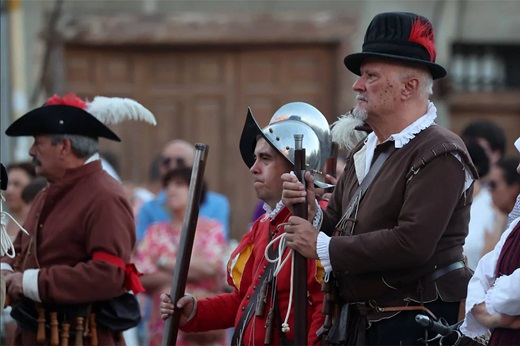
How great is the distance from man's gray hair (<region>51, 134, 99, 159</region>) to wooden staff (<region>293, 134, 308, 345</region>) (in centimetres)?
185

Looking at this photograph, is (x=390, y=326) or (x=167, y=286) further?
(x=167, y=286)

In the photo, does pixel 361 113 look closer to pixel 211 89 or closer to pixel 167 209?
pixel 167 209

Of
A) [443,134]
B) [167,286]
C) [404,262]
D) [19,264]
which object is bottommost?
[167,286]

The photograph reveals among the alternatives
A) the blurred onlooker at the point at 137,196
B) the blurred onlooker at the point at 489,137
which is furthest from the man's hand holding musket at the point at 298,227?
the blurred onlooker at the point at 137,196

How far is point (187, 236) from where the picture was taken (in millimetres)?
5527

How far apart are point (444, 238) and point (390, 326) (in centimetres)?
43

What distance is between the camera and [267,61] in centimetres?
1264

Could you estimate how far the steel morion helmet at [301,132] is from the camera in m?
5.41

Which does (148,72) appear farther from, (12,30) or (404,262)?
(404,262)

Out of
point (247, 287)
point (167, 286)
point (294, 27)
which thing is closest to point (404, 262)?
point (247, 287)

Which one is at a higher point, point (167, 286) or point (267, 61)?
point (267, 61)

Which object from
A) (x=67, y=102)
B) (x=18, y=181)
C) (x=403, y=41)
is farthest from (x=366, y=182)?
(x=18, y=181)

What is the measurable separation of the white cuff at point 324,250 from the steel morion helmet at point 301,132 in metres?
0.46

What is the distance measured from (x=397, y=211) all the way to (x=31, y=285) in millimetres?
2290
